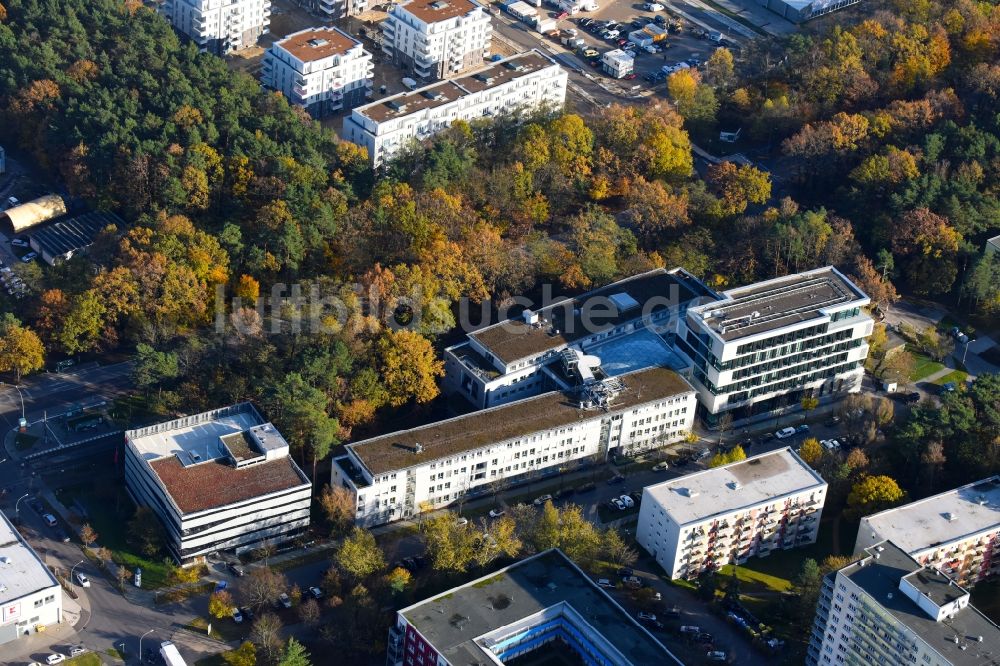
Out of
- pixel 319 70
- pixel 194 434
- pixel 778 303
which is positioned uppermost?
pixel 319 70

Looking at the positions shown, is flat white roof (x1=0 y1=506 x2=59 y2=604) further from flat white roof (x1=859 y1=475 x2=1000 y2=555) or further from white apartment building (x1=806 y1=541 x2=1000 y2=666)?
flat white roof (x1=859 y1=475 x2=1000 y2=555)

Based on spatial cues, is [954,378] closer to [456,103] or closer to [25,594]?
[456,103]

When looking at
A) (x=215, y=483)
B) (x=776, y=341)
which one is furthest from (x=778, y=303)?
(x=215, y=483)

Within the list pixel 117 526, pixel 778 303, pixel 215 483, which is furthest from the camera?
pixel 778 303

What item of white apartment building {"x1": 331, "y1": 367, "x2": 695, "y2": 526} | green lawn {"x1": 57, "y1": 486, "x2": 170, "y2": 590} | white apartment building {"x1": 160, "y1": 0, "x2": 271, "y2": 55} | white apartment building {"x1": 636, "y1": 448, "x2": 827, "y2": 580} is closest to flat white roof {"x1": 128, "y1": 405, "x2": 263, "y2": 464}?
green lawn {"x1": 57, "y1": 486, "x2": 170, "y2": 590}

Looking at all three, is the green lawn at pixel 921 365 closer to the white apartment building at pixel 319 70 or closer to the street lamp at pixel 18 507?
the white apartment building at pixel 319 70

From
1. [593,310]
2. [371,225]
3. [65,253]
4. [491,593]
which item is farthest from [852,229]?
[65,253]
